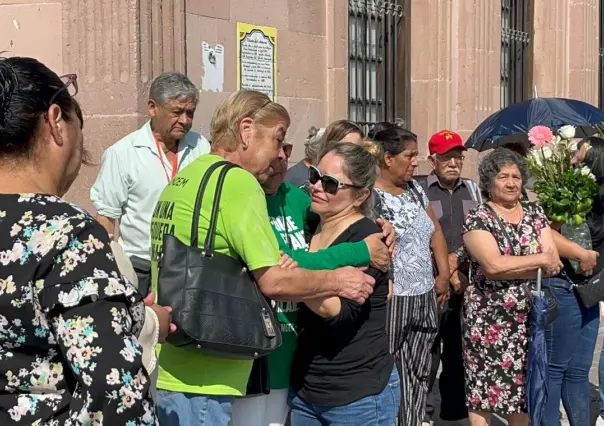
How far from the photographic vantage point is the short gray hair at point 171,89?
5273 millimetres

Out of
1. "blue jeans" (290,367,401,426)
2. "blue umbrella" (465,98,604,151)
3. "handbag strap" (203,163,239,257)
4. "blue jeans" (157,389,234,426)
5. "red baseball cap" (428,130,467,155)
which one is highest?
"blue umbrella" (465,98,604,151)

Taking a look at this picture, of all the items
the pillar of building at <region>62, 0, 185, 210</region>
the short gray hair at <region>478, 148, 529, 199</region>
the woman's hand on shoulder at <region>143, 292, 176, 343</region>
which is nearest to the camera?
the woman's hand on shoulder at <region>143, 292, 176, 343</region>

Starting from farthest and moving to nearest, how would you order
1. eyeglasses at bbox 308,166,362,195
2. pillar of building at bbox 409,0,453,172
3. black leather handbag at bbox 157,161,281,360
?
pillar of building at bbox 409,0,453,172, eyeglasses at bbox 308,166,362,195, black leather handbag at bbox 157,161,281,360

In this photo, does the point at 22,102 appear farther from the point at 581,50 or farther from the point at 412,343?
the point at 581,50

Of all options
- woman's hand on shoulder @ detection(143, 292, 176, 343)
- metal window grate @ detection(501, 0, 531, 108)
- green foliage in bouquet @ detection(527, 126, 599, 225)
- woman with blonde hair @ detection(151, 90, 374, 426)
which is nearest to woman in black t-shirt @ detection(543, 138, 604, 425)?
green foliage in bouquet @ detection(527, 126, 599, 225)

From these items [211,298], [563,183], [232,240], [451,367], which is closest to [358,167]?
[232,240]

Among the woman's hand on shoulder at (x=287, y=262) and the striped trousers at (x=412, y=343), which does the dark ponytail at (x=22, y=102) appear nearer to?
the woman's hand on shoulder at (x=287, y=262)

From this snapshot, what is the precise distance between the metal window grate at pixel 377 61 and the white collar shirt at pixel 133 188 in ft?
14.2

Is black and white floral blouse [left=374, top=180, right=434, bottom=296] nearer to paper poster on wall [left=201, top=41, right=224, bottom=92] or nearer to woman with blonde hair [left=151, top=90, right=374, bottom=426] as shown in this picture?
woman with blonde hair [left=151, top=90, right=374, bottom=426]

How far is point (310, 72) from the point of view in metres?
8.26

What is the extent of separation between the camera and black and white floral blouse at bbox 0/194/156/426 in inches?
78.5

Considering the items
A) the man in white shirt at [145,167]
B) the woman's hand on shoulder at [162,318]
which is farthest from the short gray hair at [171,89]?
the woman's hand on shoulder at [162,318]

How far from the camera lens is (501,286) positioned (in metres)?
5.24

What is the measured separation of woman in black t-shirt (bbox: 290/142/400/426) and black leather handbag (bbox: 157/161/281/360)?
0.35 m
